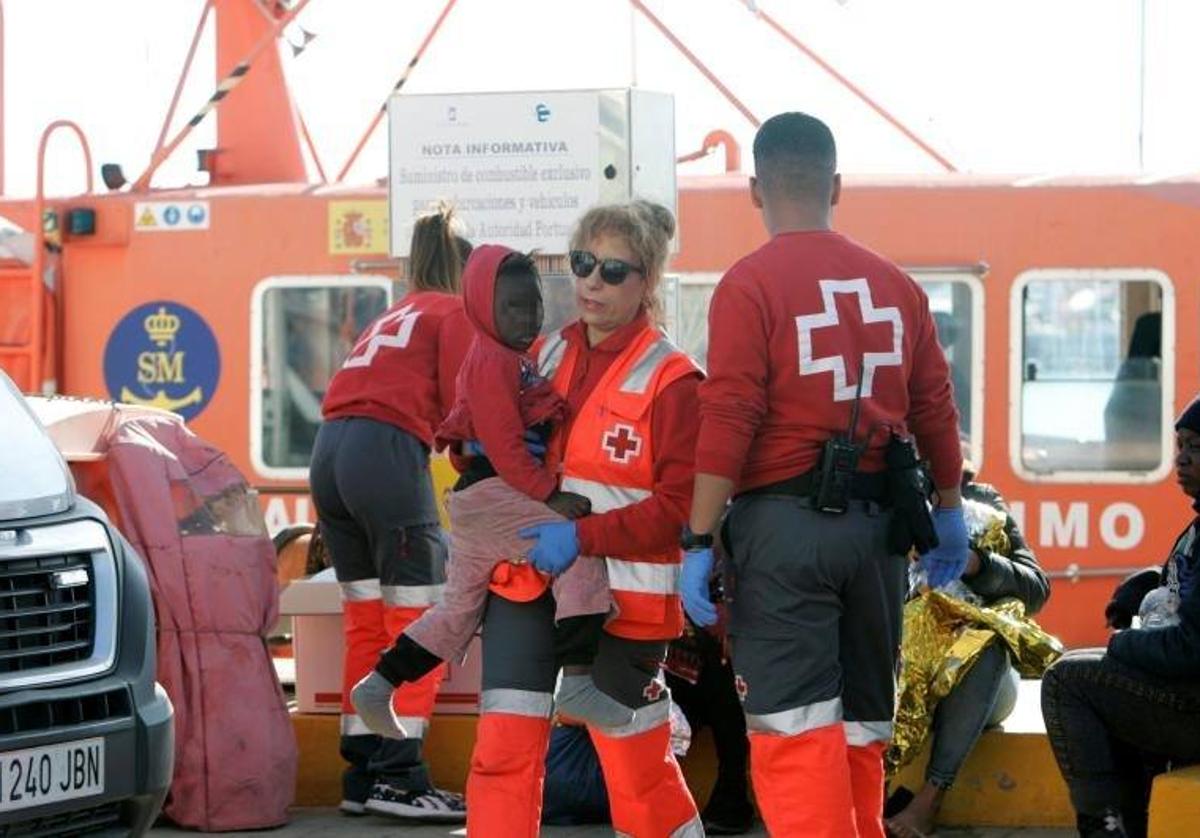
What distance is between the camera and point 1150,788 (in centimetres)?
621

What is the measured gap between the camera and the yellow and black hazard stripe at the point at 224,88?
11055 millimetres

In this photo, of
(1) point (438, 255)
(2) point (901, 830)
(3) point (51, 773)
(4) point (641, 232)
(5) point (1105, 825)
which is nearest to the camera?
(3) point (51, 773)

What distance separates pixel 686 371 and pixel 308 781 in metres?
2.74

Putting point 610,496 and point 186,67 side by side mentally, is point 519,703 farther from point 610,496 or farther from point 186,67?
point 186,67

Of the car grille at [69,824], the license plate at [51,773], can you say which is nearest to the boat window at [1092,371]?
the car grille at [69,824]

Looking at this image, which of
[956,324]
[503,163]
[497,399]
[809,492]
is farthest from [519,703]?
[956,324]

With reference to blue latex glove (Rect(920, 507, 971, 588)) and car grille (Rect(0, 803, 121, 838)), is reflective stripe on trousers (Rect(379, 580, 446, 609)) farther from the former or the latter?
blue latex glove (Rect(920, 507, 971, 588))

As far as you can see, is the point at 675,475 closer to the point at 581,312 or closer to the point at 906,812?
the point at 581,312

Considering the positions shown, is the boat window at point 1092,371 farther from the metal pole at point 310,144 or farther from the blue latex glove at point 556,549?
the blue latex glove at point 556,549

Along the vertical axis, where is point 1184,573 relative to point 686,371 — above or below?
below

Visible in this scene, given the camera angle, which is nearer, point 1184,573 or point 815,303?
point 815,303

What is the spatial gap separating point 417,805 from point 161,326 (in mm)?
5156

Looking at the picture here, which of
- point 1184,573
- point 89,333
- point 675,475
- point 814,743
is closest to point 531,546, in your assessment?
point 675,475

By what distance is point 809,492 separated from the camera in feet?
16.9
